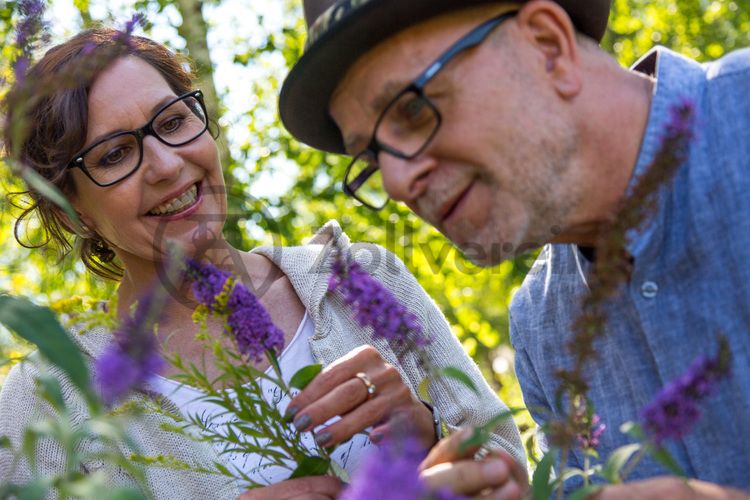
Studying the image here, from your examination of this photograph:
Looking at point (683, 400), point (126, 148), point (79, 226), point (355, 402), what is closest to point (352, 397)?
point (355, 402)

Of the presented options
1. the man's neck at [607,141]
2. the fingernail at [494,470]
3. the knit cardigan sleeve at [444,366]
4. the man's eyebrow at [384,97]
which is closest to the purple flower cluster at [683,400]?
the fingernail at [494,470]

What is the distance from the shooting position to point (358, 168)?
1902 millimetres

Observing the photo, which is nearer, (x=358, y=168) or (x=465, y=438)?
(x=465, y=438)

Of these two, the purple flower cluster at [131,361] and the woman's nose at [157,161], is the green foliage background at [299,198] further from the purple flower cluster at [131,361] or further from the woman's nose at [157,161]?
the purple flower cluster at [131,361]

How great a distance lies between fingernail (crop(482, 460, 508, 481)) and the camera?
3.98ft

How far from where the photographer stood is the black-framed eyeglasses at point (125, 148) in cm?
241

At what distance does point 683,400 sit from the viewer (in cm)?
107

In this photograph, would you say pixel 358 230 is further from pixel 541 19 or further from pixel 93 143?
pixel 541 19

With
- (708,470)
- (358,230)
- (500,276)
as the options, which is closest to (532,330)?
(708,470)

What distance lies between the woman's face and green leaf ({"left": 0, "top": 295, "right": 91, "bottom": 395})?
130 cm

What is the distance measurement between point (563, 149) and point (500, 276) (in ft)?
21.8

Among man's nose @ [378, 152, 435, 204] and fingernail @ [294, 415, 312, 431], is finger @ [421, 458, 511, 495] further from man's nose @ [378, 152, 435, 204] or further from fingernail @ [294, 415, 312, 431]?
man's nose @ [378, 152, 435, 204]

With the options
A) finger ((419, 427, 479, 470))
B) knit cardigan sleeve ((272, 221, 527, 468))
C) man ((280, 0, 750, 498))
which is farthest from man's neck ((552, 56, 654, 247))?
knit cardigan sleeve ((272, 221, 527, 468))

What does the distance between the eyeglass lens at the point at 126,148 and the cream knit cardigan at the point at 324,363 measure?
527 mm
